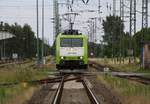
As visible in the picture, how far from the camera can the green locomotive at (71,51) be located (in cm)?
4497

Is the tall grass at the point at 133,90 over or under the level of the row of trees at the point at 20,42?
under

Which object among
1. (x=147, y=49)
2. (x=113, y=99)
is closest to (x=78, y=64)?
(x=147, y=49)

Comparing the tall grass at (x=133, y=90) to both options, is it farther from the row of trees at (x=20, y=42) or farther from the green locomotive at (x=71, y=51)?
the row of trees at (x=20, y=42)

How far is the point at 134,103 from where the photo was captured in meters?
17.9

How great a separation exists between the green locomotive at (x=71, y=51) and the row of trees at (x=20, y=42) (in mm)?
75827

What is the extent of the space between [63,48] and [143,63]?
571 inches

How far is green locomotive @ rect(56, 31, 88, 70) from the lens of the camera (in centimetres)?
4497

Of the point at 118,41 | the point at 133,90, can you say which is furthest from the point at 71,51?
the point at 118,41

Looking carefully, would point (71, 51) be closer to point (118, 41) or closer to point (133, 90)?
point (133, 90)

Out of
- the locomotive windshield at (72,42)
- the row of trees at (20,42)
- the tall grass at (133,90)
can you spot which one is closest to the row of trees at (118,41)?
the row of trees at (20,42)

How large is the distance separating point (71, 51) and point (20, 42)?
8648cm

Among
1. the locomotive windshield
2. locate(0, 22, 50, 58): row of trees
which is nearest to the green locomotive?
the locomotive windshield

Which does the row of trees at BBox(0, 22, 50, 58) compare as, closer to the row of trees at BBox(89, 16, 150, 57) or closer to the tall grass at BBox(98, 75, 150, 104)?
the row of trees at BBox(89, 16, 150, 57)

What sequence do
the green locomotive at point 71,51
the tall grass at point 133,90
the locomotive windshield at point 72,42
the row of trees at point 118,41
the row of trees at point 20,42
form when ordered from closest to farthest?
1. the tall grass at point 133,90
2. the green locomotive at point 71,51
3. the locomotive windshield at point 72,42
4. the row of trees at point 118,41
5. the row of trees at point 20,42
